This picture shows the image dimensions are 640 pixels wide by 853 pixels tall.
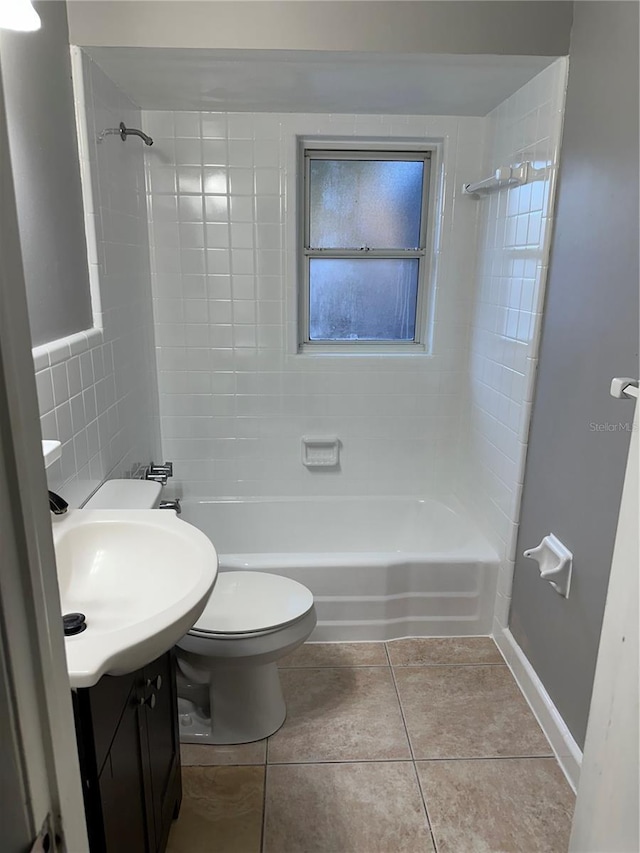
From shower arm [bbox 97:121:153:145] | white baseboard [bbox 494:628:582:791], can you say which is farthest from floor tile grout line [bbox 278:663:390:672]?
shower arm [bbox 97:121:153:145]

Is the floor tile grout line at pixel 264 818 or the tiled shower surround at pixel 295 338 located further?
the tiled shower surround at pixel 295 338

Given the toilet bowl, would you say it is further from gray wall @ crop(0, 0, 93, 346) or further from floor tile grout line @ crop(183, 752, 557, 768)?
gray wall @ crop(0, 0, 93, 346)

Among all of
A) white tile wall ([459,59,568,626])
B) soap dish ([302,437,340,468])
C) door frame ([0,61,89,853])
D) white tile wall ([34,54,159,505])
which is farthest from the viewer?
soap dish ([302,437,340,468])

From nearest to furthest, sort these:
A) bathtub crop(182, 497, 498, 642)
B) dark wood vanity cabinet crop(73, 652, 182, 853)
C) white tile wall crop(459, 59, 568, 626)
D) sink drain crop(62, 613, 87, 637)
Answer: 1. dark wood vanity cabinet crop(73, 652, 182, 853)
2. sink drain crop(62, 613, 87, 637)
3. white tile wall crop(459, 59, 568, 626)
4. bathtub crop(182, 497, 498, 642)

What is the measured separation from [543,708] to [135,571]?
4.64 ft

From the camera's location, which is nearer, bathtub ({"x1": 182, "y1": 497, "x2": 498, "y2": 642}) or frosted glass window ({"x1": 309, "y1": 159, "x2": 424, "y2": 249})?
bathtub ({"x1": 182, "y1": 497, "x2": 498, "y2": 642})

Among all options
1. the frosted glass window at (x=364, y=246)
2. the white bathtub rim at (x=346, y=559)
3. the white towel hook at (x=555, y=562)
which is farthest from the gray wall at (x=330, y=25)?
the white bathtub rim at (x=346, y=559)

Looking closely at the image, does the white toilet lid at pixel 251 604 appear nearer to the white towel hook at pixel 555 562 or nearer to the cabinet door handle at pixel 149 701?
the cabinet door handle at pixel 149 701

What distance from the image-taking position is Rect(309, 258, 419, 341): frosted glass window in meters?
2.76

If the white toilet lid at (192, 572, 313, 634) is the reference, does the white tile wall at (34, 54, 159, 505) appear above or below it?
above

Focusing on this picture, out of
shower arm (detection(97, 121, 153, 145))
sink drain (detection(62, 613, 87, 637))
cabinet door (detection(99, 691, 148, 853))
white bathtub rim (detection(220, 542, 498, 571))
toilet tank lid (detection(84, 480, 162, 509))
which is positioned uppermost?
shower arm (detection(97, 121, 153, 145))

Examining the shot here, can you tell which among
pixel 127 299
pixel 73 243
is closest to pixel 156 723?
pixel 73 243

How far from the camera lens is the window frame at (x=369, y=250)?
2.58 metres

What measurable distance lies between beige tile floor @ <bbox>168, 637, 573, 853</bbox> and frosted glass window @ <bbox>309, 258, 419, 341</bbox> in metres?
1.52
